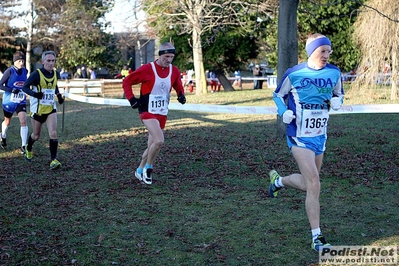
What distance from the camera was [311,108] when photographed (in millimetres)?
5891

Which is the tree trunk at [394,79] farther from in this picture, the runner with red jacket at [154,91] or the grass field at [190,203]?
the runner with red jacket at [154,91]

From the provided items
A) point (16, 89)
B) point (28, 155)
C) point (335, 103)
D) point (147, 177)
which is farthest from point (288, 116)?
point (16, 89)

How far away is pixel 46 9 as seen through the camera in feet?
148

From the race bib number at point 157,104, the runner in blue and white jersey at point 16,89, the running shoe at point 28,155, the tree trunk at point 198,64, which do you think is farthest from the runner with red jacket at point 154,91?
the tree trunk at point 198,64

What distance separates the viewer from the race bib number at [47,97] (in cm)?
1033

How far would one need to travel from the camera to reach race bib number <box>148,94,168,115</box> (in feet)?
28.7

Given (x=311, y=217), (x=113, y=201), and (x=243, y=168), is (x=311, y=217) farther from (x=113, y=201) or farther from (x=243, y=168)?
(x=243, y=168)

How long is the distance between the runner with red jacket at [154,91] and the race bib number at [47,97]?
91.2 inches

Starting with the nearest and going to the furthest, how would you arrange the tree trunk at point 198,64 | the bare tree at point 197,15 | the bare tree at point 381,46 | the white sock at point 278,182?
the white sock at point 278,182 → the bare tree at point 381,46 → the bare tree at point 197,15 → the tree trunk at point 198,64

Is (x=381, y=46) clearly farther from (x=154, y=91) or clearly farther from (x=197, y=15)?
(x=154, y=91)

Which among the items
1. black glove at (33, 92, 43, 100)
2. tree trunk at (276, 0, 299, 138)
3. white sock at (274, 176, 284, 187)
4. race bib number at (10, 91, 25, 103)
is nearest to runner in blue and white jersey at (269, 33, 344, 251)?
white sock at (274, 176, 284, 187)

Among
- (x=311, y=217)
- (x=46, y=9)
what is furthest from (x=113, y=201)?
(x=46, y=9)

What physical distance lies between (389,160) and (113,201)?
5382 millimetres

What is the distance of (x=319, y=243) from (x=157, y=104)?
3.97 meters
